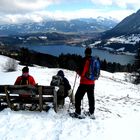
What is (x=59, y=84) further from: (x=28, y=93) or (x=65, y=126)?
(x=65, y=126)

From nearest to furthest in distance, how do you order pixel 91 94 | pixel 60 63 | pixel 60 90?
1. pixel 91 94
2. pixel 60 90
3. pixel 60 63

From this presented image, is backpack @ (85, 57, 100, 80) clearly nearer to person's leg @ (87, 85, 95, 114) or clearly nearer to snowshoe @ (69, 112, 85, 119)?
person's leg @ (87, 85, 95, 114)

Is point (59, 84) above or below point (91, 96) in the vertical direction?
above

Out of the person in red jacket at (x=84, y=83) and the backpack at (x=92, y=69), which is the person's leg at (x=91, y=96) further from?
the backpack at (x=92, y=69)

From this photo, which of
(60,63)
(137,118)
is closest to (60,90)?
(137,118)

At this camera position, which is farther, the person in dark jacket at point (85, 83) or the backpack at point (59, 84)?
the backpack at point (59, 84)

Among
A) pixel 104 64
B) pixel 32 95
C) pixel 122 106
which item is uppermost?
pixel 32 95

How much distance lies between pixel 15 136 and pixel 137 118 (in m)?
6.07

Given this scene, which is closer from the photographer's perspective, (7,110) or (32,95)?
(7,110)

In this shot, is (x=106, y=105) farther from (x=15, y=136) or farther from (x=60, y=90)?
(x=15, y=136)

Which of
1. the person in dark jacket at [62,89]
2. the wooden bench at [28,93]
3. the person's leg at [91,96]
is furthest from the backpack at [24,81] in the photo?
the person's leg at [91,96]

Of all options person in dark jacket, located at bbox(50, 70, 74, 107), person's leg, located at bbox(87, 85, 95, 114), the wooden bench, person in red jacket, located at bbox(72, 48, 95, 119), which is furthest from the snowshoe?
person in dark jacket, located at bbox(50, 70, 74, 107)

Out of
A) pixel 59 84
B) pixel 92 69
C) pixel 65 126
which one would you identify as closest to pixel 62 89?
pixel 59 84

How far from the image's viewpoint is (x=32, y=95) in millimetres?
14227
